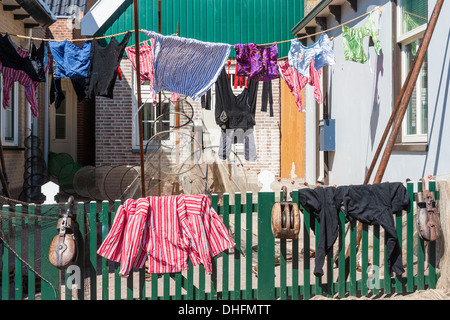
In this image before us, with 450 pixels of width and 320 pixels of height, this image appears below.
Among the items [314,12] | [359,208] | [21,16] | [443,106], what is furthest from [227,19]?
[359,208]

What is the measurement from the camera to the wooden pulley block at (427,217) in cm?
438

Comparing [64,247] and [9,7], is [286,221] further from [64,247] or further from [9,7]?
[9,7]

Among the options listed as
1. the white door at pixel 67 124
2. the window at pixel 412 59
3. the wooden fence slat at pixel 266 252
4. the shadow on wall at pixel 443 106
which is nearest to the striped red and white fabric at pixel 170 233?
the wooden fence slat at pixel 266 252

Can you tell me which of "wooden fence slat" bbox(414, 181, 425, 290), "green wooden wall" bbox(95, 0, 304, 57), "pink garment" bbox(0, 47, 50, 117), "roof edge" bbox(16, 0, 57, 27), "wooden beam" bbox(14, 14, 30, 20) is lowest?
"wooden fence slat" bbox(414, 181, 425, 290)

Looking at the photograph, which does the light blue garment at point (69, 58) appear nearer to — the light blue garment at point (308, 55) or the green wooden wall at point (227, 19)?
the light blue garment at point (308, 55)

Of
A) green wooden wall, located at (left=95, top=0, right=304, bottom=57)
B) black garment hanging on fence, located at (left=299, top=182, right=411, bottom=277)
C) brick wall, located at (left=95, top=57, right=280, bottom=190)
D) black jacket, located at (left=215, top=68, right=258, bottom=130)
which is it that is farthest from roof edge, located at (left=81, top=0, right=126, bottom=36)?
black garment hanging on fence, located at (left=299, top=182, right=411, bottom=277)

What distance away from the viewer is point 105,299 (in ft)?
14.0

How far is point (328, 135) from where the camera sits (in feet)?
31.8

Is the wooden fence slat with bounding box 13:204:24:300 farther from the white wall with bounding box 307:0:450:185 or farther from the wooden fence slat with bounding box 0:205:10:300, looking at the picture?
the white wall with bounding box 307:0:450:185

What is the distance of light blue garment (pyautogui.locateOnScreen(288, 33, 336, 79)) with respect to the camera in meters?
7.66

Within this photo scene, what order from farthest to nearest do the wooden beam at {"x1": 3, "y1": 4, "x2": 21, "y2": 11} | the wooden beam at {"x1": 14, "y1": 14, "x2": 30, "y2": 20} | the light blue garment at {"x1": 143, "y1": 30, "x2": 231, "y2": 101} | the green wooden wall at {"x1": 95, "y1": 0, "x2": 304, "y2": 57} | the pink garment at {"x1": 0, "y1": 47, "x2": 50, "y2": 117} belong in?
the green wooden wall at {"x1": 95, "y1": 0, "x2": 304, "y2": 57}
the wooden beam at {"x1": 14, "y1": 14, "x2": 30, "y2": 20}
the wooden beam at {"x1": 3, "y1": 4, "x2": 21, "y2": 11}
the pink garment at {"x1": 0, "y1": 47, "x2": 50, "y2": 117}
the light blue garment at {"x1": 143, "y1": 30, "x2": 231, "y2": 101}

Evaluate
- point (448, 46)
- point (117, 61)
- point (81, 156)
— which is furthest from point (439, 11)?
point (81, 156)

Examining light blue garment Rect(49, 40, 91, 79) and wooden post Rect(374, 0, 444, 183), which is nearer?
wooden post Rect(374, 0, 444, 183)

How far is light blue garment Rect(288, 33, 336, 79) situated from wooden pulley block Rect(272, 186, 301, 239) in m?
4.05
